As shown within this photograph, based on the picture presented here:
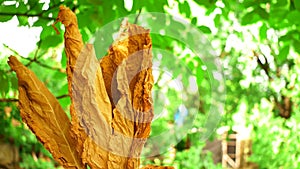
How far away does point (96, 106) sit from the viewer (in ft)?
1.74

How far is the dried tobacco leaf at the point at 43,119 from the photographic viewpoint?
1.77 ft

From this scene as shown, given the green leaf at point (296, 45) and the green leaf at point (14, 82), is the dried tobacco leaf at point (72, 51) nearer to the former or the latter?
the green leaf at point (14, 82)

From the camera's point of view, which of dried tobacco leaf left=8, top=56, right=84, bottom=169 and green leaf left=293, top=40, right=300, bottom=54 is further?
green leaf left=293, top=40, right=300, bottom=54

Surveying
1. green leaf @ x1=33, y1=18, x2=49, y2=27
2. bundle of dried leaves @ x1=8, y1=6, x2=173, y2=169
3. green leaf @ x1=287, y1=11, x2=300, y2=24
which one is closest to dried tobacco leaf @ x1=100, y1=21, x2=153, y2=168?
bundle of dried leaves @ x1=8, y1=6, x2=173, y2=169

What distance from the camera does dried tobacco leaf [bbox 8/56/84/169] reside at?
540 millimetres

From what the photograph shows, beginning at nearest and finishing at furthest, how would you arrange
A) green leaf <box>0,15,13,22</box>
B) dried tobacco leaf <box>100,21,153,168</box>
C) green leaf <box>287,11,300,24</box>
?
dried tobacco leaf <box>100,21,153,168</box>, green leaf <box>0,15,13,22</box>, green leaf <box>287,11,300,24</box>

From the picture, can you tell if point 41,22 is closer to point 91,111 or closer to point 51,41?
point 51,41

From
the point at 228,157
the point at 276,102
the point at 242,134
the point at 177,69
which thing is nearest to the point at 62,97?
the point at 177,69

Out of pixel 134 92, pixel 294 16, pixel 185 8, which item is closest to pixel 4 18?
pixel 185 8

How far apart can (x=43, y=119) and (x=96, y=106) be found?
62 mm

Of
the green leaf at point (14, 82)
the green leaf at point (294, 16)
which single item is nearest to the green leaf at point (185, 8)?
the green leaf at point (294, 16)

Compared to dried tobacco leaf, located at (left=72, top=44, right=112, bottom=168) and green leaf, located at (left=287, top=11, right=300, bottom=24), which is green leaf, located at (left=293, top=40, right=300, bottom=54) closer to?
green leaf, located at (left=287, top=11, right=300, bottom=24)

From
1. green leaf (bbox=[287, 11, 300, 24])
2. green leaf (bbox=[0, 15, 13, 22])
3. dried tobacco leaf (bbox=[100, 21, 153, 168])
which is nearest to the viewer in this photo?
dried tobacco leaf (bbox=[100, 21, 153, 168])

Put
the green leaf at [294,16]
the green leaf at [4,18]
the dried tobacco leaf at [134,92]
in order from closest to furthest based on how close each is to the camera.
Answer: the dried tobacco leaf at [134,92]
the green leaf at [4,18]
the green leaf at [294,16]
